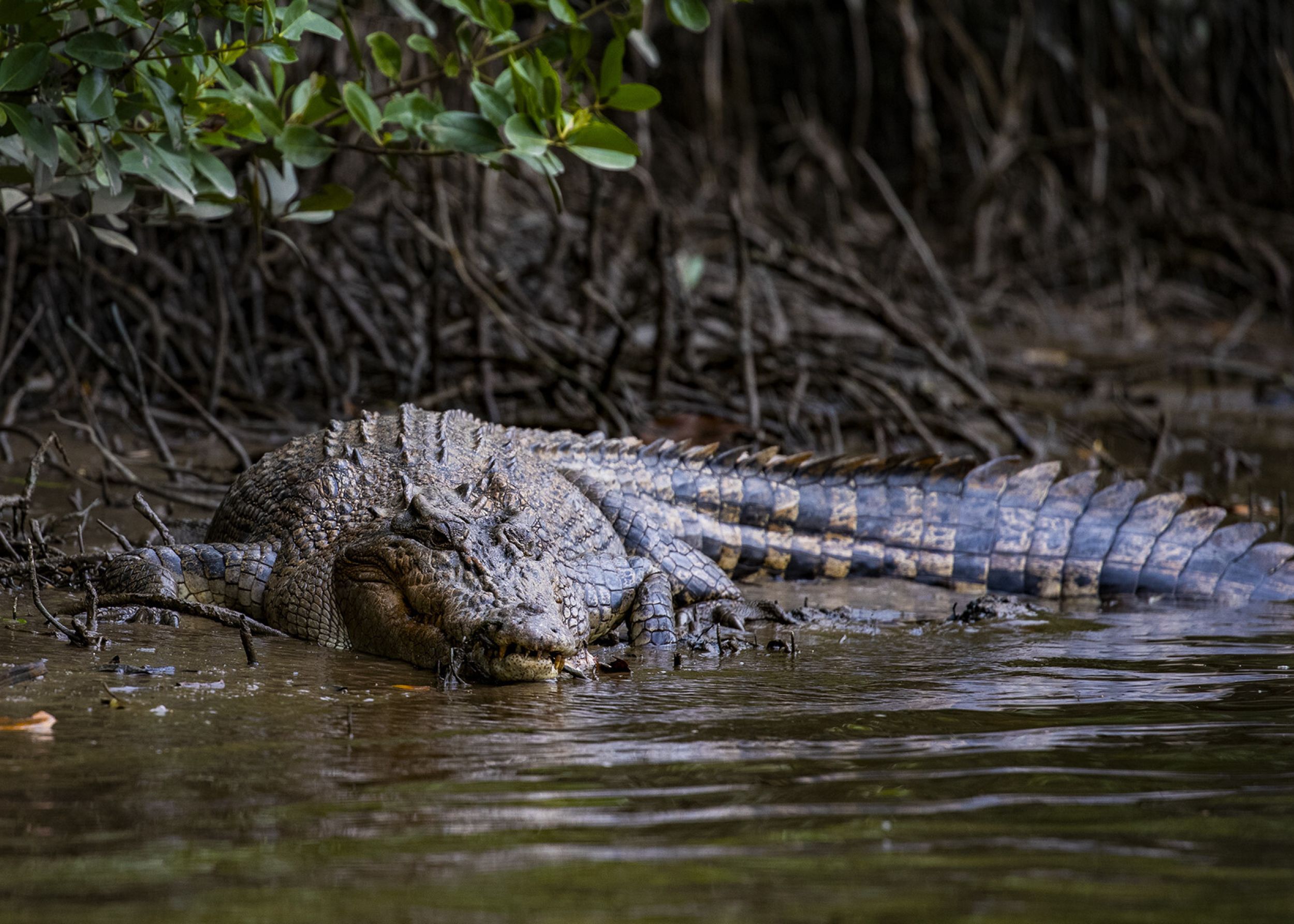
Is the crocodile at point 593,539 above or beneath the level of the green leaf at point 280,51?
beneath

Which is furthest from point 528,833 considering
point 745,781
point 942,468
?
point 942,468

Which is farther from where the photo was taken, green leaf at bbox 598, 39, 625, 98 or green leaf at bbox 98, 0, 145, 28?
green leaf at bbox 598, 39, 625, 98

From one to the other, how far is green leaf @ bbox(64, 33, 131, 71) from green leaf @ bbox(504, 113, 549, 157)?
2.82 feet

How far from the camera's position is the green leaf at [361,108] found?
11.2ft

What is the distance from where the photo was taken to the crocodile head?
2.88m

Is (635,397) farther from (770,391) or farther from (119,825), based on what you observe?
(119,825)

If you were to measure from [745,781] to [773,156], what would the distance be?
42.6ft

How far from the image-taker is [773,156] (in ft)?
47.6

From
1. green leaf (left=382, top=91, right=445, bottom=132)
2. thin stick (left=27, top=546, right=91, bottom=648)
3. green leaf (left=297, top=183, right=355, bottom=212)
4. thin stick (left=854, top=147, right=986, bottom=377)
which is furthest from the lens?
thin stick (left=854, top=147, right=986, bottom=377)

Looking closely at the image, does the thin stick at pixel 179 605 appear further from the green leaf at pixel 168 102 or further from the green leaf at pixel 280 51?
the green leaf at pixel 280 51

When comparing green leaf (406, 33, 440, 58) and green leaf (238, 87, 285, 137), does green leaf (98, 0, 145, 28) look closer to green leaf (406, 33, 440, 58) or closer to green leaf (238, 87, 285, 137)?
green leaf (238, 87, 285, 137)

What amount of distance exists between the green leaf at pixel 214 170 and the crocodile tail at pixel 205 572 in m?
0.88

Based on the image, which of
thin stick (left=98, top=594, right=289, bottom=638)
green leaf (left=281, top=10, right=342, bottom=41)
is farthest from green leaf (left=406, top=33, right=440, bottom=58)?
thin stick (left=98, top=594, right=289, bottom=638)

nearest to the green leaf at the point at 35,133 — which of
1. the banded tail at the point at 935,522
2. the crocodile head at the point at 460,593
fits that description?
the crocodile head at the point at 460,593
